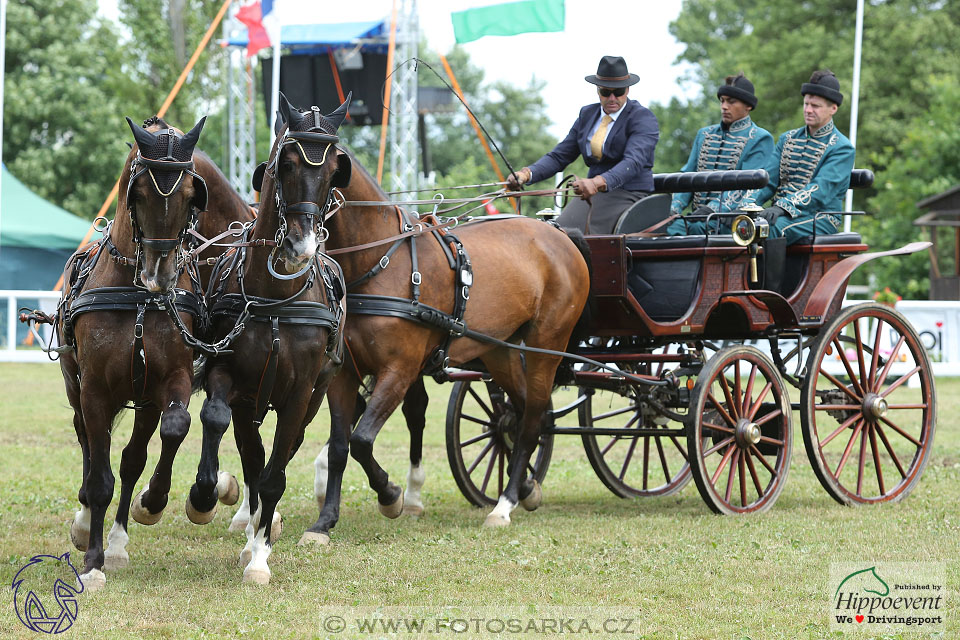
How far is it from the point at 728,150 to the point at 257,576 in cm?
480

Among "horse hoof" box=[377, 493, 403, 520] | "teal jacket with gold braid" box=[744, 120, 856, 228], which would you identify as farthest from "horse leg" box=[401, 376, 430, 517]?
"teal jacket with gold braid" box=[744, 120, 856, 228]

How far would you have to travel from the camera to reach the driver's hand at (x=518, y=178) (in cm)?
743

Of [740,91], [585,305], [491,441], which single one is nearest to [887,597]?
[585,305]

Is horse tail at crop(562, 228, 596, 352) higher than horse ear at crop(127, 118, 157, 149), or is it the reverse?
horse ear at crop(127, 118, 157, 149)

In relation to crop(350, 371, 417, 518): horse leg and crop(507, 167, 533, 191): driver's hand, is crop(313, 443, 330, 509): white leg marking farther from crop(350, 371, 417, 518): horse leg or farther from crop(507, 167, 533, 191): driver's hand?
Result: crop(507, 167, 533, 191): driver's hand

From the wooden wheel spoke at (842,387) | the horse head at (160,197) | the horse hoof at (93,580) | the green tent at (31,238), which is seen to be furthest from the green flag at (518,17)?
the horse hoof at (93,580)

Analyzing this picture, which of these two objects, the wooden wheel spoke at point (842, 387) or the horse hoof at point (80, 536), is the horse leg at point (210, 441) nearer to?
the horse hoof at point (80, 536)

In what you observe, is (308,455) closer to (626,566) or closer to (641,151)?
(641,151)

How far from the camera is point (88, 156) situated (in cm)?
3303

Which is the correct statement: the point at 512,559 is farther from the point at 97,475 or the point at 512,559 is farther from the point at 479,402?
the point at 479,402

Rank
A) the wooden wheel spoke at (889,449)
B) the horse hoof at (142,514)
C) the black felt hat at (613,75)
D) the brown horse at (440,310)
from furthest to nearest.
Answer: the wooden wheel spoke at (889,449) → the black felt hat at (613,75) → the brown horse at (440,310) → the horse hoof at (142,514)

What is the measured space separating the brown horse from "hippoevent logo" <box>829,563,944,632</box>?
2.33 m

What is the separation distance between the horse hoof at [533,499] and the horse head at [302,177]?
306 centimetres

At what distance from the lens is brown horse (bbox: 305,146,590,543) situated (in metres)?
6.39
